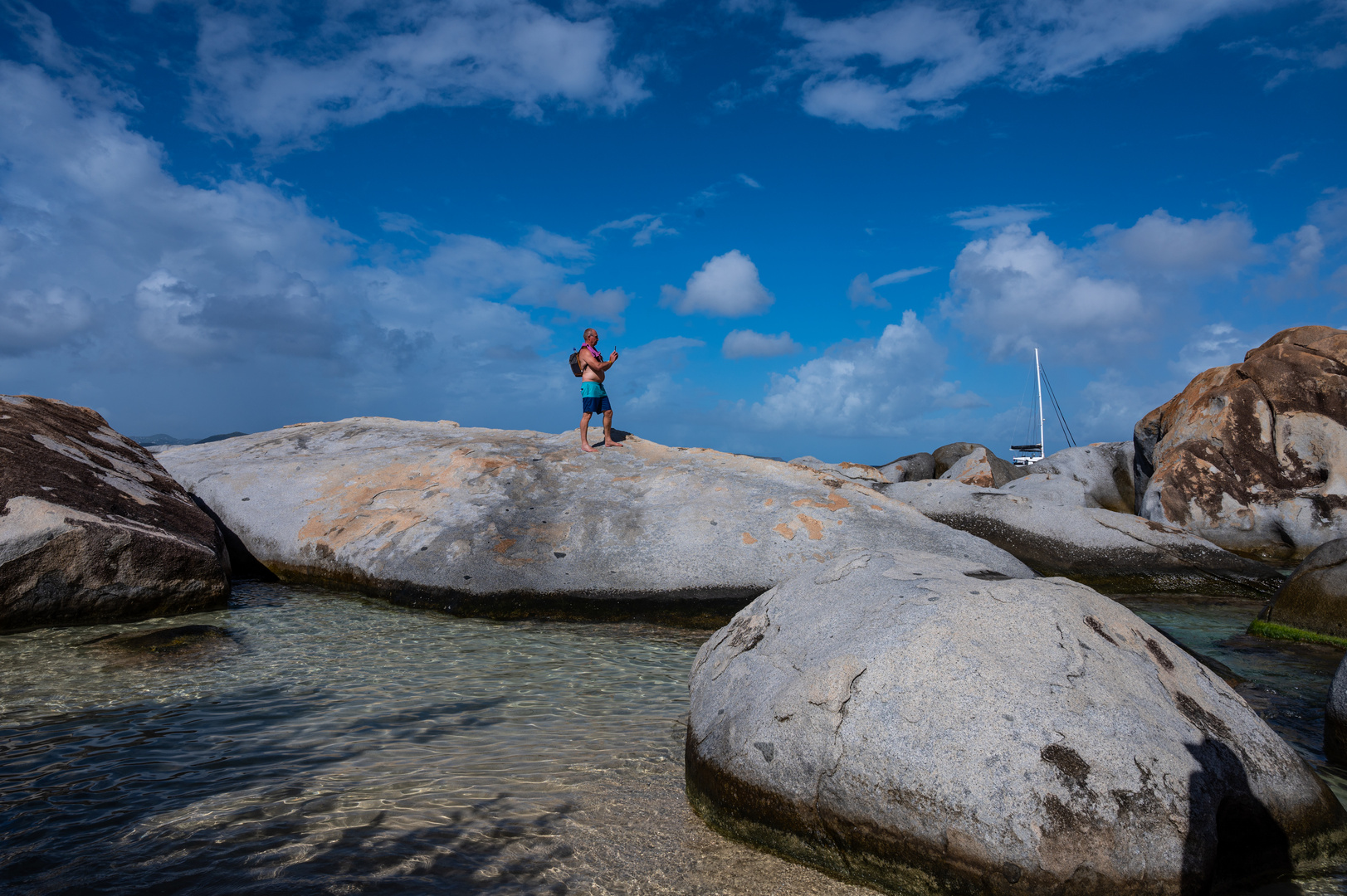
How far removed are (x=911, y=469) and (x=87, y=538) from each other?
1889cm

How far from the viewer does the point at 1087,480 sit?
1511 cm

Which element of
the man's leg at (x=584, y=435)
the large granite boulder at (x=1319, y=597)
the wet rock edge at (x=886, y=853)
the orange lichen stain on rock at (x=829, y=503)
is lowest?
the wet rock edge at (x=886, y=853)

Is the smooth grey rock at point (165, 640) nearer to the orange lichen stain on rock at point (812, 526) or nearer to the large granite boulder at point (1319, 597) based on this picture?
the orange lichen stain on rock at point (812, 526)

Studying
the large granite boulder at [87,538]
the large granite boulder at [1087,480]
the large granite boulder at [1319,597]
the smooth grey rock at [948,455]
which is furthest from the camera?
the smooth grey rock at [948,455]

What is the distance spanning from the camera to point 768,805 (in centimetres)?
295

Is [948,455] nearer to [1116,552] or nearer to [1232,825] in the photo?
[1116,552]

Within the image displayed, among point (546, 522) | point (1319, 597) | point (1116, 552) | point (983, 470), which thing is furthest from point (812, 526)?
point (983, 470)

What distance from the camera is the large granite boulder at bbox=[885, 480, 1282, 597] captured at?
28.8 ft

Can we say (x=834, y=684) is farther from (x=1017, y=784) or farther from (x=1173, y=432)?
(x=1173, y=432)

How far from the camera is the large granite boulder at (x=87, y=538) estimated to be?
588 centimetres

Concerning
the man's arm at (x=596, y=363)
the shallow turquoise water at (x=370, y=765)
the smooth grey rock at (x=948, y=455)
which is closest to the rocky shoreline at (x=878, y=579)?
the shallow turquoise water at (x=370, y=765)

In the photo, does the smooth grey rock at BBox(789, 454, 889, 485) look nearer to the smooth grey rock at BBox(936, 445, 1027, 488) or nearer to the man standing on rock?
the smooth grey rock at BBox(936, 445, 1027, 488)

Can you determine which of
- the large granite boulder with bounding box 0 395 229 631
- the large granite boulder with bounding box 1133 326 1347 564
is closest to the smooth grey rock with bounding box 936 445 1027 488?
the large granite boulder with bounding box 1133 326 1347 564

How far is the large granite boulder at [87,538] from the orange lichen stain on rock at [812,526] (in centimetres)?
558
